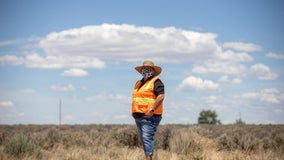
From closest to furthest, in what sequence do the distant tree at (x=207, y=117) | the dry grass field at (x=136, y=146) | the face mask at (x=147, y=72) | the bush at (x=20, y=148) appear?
the face mask at (x=147, y=72)
the dry grass field at (x=136, y=146)
the bush at (x=20, y=148)
the distant tree at (x=207, y=117)

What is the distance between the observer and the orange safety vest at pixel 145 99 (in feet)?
31.7

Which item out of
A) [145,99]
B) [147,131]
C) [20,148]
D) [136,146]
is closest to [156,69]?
[145,99]

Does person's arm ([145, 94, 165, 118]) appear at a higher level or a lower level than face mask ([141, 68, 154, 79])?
lower

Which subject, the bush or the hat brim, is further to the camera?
the bush

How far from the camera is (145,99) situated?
9.71 meters

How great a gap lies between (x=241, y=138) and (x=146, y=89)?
988 centimetres

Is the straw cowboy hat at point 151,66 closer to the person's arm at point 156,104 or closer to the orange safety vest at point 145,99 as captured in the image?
the orange safety vest at point 145,99

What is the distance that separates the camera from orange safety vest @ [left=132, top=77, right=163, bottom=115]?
31.7 feet

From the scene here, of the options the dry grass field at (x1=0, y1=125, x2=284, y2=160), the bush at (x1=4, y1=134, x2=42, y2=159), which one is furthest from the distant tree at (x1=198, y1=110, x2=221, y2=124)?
the bush at (x1=4, y1=134, x2=42, y2=159)

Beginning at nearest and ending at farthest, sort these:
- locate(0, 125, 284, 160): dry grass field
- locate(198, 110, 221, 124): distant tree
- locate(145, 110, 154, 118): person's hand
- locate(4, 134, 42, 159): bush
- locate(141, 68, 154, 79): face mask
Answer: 1. locate(145, 110, 154, 118): person's hand
2. locate(141, 68, 154, 79): face mask
3. locate(0, 125, 284, 160): dry grass field
4. locate(4, 134, 42, 159): bush
5. locate(198, 110, 221, 124): distant tree

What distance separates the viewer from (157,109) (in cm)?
977

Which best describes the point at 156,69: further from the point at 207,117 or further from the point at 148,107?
the point at 207,117

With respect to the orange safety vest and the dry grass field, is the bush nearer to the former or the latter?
the dry grass field

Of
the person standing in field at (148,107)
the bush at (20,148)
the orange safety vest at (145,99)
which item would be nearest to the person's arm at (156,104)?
the person standing in field at (148,107)
